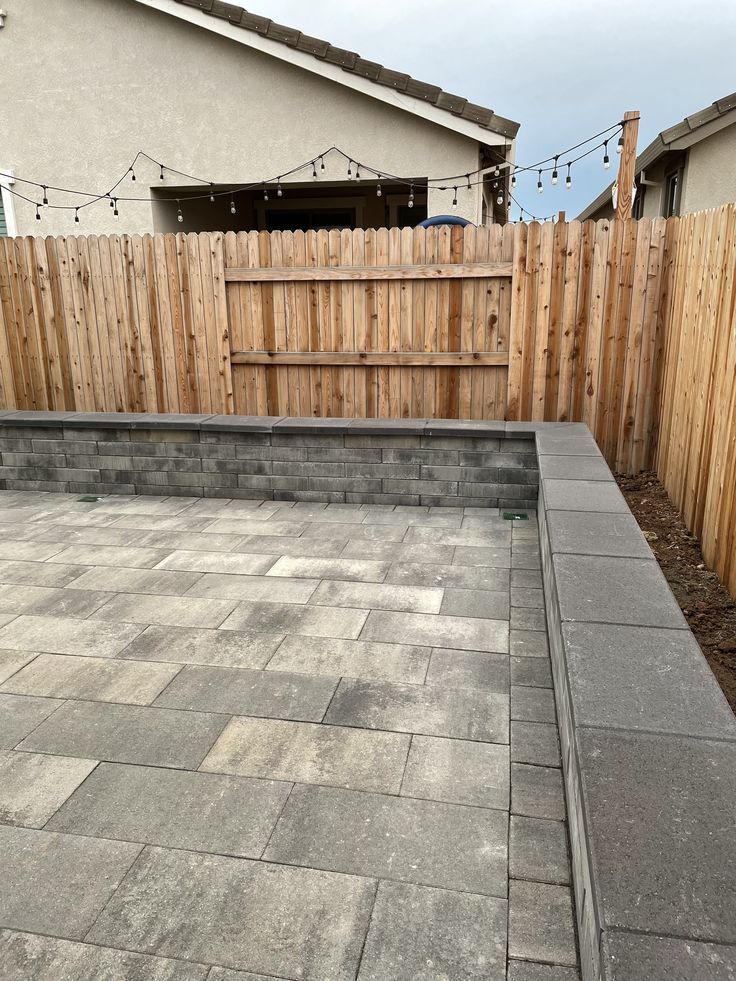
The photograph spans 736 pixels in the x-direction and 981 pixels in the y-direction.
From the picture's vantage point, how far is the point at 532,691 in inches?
122

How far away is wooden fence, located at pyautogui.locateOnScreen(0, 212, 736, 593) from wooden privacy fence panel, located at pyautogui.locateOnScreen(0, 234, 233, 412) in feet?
0.05

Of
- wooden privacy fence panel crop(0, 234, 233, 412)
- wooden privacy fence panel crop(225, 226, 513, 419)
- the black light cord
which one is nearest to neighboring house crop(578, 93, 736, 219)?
the black light cord

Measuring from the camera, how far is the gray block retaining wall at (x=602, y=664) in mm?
1361

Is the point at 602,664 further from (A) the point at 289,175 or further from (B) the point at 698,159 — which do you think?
(B) the point at 698,159

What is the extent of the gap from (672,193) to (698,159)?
5.16ft

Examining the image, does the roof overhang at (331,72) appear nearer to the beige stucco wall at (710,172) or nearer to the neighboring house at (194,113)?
the neighboring house at (194,113)

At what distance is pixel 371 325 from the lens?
6746 mm

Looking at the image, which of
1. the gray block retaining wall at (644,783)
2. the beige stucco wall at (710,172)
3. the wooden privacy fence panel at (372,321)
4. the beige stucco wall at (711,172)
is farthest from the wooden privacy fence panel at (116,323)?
the beige stucco wall at (711,172)

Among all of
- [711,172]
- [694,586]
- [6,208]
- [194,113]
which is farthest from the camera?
[6,208]

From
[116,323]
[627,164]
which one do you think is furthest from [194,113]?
[627,164]

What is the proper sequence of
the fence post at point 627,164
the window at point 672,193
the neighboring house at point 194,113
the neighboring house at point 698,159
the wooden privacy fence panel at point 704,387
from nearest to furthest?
1. the wooden privacy fence panel at point 704,387
2. the fence post at point 627,164
3. the neighboring house at point 194,113
4. the neighboring house at point 698,159
5. the window at point 672,193

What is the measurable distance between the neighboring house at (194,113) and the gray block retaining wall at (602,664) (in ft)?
16.8

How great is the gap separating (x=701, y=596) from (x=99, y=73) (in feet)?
36.9

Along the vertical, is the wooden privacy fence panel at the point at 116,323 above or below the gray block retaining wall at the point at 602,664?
above
